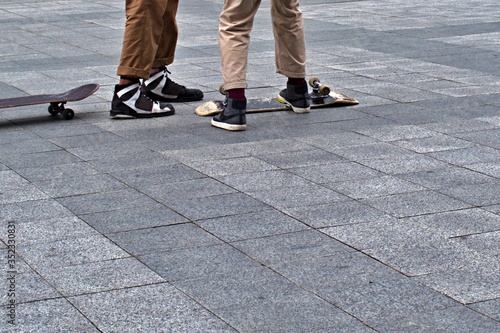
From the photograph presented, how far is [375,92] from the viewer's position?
715 centimetres

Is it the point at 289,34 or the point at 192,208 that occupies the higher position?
the point at 289,34

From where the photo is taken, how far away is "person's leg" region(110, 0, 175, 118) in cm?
630

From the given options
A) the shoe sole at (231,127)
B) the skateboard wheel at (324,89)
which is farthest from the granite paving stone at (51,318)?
the skateboard wheel at (324,89)

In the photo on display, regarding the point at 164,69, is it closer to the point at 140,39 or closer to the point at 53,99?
the point at 140,39

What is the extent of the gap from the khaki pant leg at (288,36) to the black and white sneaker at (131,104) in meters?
0.92

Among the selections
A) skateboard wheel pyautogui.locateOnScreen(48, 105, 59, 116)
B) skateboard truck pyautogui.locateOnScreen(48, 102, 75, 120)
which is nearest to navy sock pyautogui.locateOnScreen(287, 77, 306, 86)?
skateboard truck pyautogui.locateOnScreen(48, 102, 75, 120)

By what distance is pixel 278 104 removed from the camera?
21.8 feet

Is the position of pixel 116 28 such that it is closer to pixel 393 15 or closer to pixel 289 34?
pixel 393 15

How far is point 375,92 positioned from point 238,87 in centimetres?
150

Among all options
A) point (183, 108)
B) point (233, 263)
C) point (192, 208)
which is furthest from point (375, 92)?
point (233, 263)

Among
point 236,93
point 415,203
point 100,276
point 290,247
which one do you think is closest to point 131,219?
point 100,276

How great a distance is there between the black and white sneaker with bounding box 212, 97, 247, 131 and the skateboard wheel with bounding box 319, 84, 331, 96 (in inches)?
30.9

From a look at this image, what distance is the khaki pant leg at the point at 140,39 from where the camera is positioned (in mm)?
6289

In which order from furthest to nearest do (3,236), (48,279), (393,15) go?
(393,15) < (3,236) < (48,279)
